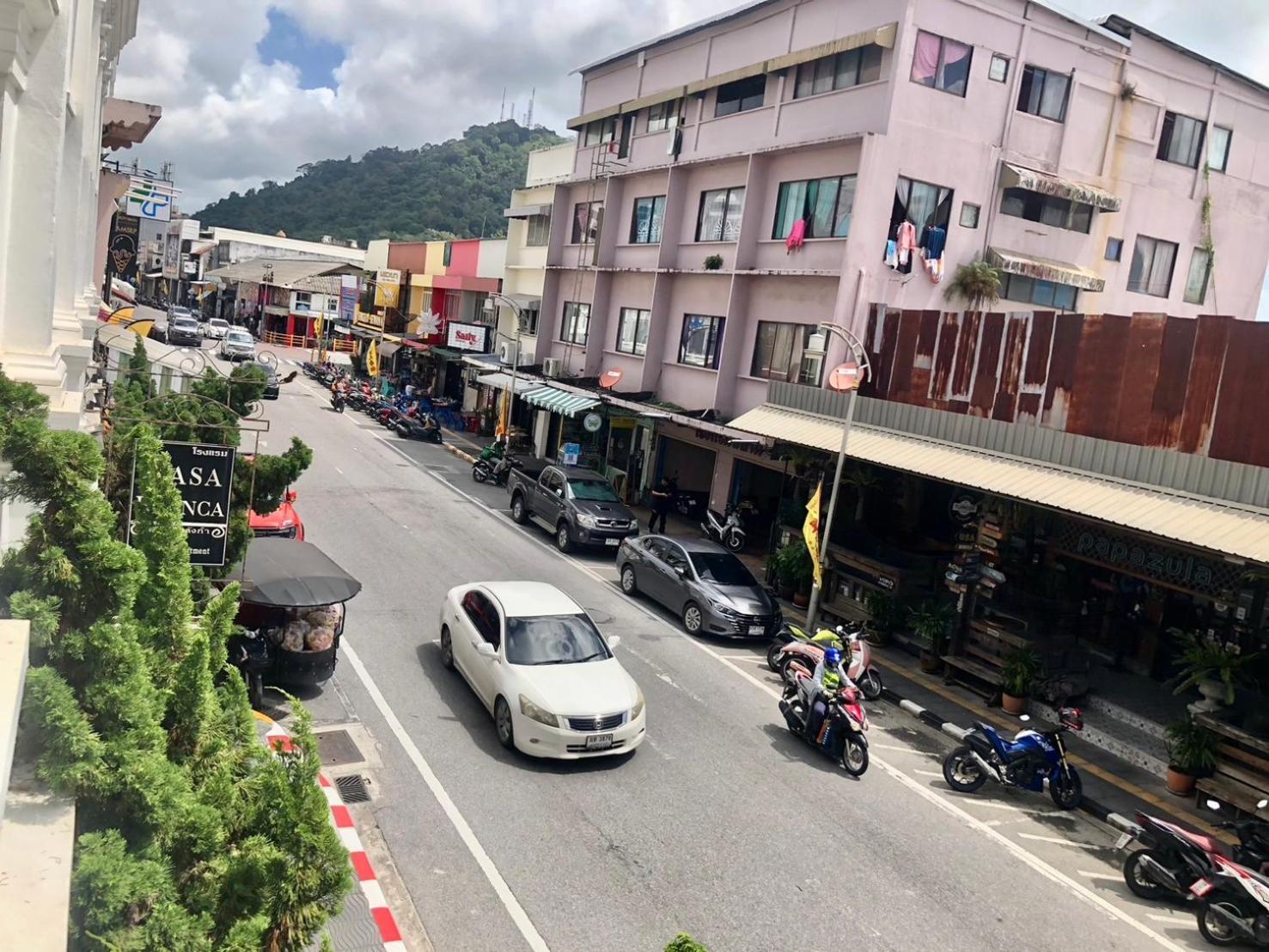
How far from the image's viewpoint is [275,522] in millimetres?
17078

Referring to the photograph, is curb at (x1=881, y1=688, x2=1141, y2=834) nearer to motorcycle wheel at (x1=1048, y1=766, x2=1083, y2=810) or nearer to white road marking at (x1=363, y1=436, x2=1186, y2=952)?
motorcycle wheel at (x1=1048, y1=766, x2=1083, y2=810)

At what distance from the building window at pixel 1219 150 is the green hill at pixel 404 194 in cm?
7777

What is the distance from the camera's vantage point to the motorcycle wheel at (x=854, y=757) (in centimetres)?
1250

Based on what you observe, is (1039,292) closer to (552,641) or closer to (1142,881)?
(1142,881)

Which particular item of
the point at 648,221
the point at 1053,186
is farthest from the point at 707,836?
the point at 648,221

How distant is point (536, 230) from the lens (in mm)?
40000

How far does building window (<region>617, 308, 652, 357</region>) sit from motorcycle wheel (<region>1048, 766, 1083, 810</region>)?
19420mm

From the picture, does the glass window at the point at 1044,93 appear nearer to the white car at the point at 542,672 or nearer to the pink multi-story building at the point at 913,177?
the pink multi-story building at the point at 913,177

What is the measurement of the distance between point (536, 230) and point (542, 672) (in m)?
30.6

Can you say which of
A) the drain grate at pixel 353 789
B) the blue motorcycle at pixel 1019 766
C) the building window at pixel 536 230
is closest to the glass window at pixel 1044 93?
the blue motorcycle at pixel 1019 766

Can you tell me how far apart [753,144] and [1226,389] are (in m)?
15.6

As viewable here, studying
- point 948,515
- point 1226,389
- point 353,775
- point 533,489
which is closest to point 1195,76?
point 948,515

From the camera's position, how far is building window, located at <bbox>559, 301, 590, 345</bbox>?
34375mm

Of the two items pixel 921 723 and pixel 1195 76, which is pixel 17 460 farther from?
pixel 1195 76
